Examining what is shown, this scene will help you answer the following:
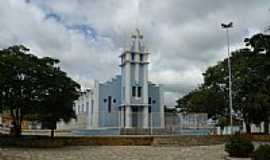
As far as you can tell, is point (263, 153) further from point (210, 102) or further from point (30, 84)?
point (210, 102)

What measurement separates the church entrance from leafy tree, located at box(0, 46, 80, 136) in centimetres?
1707

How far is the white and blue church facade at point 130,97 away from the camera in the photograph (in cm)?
4059

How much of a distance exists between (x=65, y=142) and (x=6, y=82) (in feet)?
21.2

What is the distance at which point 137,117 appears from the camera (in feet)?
136

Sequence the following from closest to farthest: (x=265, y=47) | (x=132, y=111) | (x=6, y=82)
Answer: (x=265, y=47), (x=6, y=82), (x=132, y=111)

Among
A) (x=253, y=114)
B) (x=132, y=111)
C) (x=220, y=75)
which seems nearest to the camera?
(x=253, y=114)

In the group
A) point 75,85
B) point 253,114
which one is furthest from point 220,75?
point 75,85

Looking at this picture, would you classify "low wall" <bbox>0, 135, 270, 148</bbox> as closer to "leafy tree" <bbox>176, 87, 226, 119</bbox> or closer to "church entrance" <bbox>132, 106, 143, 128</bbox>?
"leafy tree" <bbox>176, 87, 226, 119</bbox>

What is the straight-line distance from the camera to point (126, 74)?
42.4 meters

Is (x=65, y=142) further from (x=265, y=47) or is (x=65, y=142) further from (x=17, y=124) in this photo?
(x=265, y=47)

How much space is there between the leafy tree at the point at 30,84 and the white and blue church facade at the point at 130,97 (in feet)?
53.5

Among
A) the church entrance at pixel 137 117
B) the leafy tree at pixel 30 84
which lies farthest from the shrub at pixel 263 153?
the church entrance at pixel 137 117

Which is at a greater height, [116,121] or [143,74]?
[143,74]

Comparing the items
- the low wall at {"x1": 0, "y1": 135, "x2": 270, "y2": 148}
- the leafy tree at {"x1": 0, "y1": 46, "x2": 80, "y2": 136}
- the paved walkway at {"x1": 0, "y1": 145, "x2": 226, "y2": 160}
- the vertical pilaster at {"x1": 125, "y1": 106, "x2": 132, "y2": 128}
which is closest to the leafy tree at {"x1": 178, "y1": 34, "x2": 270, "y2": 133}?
the low wall at {"x1": 0, "y1": 135, "x2": 270, "y2": 148}
